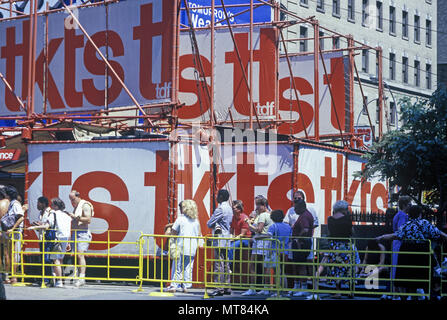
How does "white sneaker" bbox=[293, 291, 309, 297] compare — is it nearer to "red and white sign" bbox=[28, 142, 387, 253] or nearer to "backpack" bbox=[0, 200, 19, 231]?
"red and white sign" bbox=[28, 142, 387, 253]

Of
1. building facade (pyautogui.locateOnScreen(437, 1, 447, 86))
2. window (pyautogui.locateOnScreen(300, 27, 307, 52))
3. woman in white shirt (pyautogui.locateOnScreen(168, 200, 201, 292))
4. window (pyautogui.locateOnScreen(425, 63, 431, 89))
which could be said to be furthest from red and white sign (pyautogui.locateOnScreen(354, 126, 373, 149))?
building facade (pyautogui.locateOnScreen(437, 1, 447, 86))

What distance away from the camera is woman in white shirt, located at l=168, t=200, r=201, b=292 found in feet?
51.1

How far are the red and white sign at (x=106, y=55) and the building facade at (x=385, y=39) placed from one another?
29018 millimetres

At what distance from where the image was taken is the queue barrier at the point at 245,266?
14.3m

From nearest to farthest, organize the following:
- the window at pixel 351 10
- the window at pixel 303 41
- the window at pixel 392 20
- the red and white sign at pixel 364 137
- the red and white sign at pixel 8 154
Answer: the red and white sign at pixel 8 154, the red and white sign at pixel 364 137, the window at pixel 303 41, the window at pixel 351 10, the window at pixel 392 20

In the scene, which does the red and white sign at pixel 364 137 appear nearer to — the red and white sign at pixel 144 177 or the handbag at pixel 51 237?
the red and white sign at pixel 144 177

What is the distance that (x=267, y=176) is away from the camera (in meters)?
20.0

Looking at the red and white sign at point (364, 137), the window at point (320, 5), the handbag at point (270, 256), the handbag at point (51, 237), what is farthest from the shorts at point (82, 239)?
the window at point (320, 5)

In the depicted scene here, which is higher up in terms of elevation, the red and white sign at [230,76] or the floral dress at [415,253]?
the red and white sign at [230,76]

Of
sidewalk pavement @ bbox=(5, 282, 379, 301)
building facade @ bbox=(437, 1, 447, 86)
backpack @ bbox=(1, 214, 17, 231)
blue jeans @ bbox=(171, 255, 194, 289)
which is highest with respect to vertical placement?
building facade @ bbox=(437, 1, 447, 86)

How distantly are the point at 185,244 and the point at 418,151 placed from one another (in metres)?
8.34

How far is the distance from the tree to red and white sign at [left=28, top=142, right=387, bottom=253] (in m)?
2.74

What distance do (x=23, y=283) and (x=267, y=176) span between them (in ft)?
20.3
